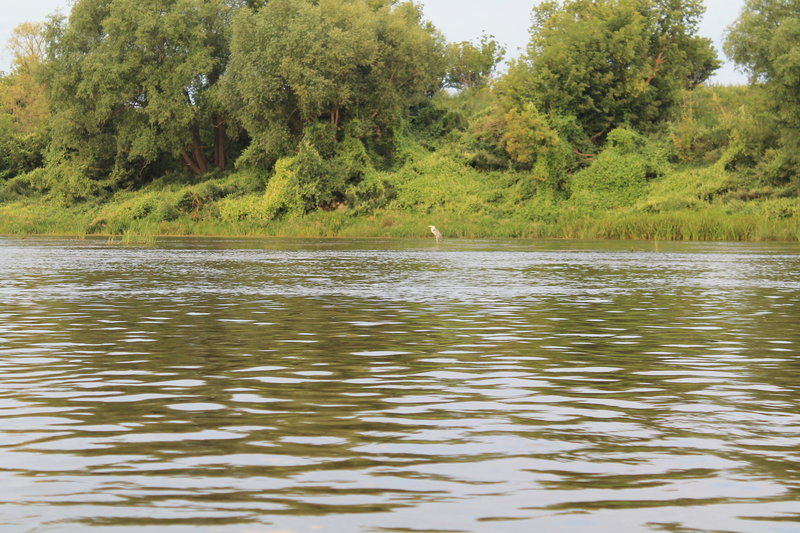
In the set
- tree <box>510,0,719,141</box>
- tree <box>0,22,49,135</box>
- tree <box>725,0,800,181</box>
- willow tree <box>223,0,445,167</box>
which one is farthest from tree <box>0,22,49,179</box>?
tree <box>725,0,800,181</box>

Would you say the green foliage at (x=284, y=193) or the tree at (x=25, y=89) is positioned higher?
the tree at (x=25, y=89)

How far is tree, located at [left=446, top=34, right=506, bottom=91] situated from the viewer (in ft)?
310

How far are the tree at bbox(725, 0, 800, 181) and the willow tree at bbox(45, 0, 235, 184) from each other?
3721 centimetres

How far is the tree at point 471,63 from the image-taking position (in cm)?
9438

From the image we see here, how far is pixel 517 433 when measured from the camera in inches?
323

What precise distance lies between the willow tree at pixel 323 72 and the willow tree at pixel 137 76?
17.7ft

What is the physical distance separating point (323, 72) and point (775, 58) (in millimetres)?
28541

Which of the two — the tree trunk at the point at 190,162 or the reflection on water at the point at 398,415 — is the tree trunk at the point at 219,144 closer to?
the tree trunk at the point at 190,162

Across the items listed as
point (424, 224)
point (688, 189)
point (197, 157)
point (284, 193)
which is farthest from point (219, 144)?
point (688, 189)

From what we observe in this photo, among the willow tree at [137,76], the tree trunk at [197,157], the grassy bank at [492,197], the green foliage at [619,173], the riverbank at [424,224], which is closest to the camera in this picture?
the riverbank at [424,224]

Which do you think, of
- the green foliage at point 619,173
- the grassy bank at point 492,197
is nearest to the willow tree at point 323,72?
the grassy bank at point 492,197

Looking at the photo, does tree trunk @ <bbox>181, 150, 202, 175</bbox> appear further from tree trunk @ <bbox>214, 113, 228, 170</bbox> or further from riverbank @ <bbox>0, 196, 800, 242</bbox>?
riverbank @ <bbox>0, 196, 800, 242</bbox>

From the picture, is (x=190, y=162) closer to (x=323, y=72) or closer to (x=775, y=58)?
(x=323, y=72)

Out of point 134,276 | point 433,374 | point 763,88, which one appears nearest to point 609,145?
point 763,88
